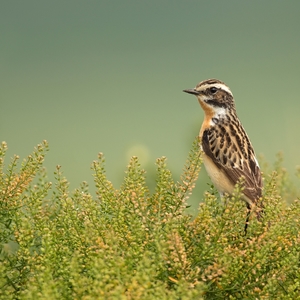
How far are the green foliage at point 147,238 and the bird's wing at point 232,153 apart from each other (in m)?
2.15

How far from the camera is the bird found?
19.1 ft

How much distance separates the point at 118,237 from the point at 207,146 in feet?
10.6

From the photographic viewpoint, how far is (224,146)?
241 inches

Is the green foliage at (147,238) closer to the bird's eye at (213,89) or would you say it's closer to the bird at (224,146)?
the bird at (224,146)

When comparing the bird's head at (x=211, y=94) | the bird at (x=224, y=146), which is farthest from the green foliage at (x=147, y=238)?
the bird's head at (x=211, y=94)

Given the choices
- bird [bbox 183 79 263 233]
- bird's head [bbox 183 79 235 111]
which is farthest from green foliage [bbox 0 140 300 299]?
bird's head [bbox 183 79 235 111]

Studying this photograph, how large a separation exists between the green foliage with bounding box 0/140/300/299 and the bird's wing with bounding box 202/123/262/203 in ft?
7.04

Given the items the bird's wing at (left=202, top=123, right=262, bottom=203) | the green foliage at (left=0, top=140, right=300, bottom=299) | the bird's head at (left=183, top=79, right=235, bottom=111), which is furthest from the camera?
the bird's head at (left=183, top=79, right=235, bottom=111)

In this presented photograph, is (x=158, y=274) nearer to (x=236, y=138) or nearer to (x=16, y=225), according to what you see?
(x=16, y=225)

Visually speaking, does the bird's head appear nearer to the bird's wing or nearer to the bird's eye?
the bird's eye

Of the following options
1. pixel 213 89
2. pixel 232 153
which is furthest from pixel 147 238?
pixel 213 89

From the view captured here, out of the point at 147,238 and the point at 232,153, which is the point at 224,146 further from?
the point at 147,238

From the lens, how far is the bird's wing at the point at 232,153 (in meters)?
5.80

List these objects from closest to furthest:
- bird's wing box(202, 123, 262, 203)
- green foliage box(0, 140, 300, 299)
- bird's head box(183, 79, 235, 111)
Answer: green foliage box(0, 140, 300, 299), bird's wing box(202, 123, 262, 203), bird's head box(183, 79, 235, 111)
